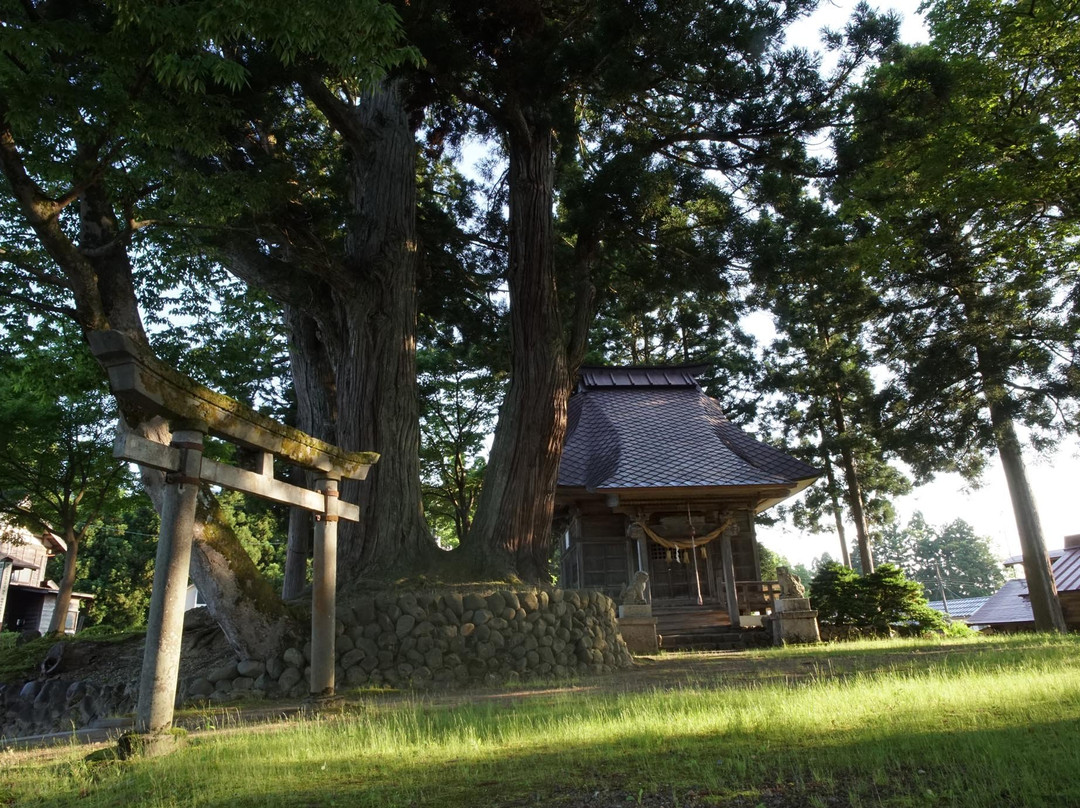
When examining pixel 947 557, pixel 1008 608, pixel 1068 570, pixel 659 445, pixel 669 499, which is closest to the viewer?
pixel 669 499

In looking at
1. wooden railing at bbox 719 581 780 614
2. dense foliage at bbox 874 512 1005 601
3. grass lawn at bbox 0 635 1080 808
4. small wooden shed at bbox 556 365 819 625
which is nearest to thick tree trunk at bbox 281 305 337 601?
small wooden shed at bbox 556 365 819 625

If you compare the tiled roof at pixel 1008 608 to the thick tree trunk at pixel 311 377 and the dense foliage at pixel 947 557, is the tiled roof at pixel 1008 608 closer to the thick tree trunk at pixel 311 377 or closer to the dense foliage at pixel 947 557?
the thick tree trunk at pixel 311 377

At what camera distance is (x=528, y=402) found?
36.0 ft

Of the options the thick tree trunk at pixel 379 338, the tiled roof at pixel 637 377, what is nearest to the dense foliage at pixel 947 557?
the tiled roof at pixel 637 377

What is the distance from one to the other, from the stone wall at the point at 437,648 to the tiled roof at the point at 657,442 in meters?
4.72

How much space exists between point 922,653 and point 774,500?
23.0 ft

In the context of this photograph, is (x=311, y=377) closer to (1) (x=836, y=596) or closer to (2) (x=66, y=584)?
(2) (x=66, y=584)

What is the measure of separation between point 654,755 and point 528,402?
283 inches

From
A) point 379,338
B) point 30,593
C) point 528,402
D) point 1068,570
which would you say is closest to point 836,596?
point 1068,570

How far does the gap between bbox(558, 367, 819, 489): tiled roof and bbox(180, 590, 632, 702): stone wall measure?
186 inches

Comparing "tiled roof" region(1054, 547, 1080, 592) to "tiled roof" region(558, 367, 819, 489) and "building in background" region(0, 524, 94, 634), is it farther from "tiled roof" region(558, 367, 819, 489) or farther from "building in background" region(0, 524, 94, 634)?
"building in background" region(0, 524, 94, 634)

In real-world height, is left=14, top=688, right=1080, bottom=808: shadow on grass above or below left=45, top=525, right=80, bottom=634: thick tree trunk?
below

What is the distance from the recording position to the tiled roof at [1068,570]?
1891 cm

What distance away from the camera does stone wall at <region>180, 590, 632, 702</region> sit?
848cm
